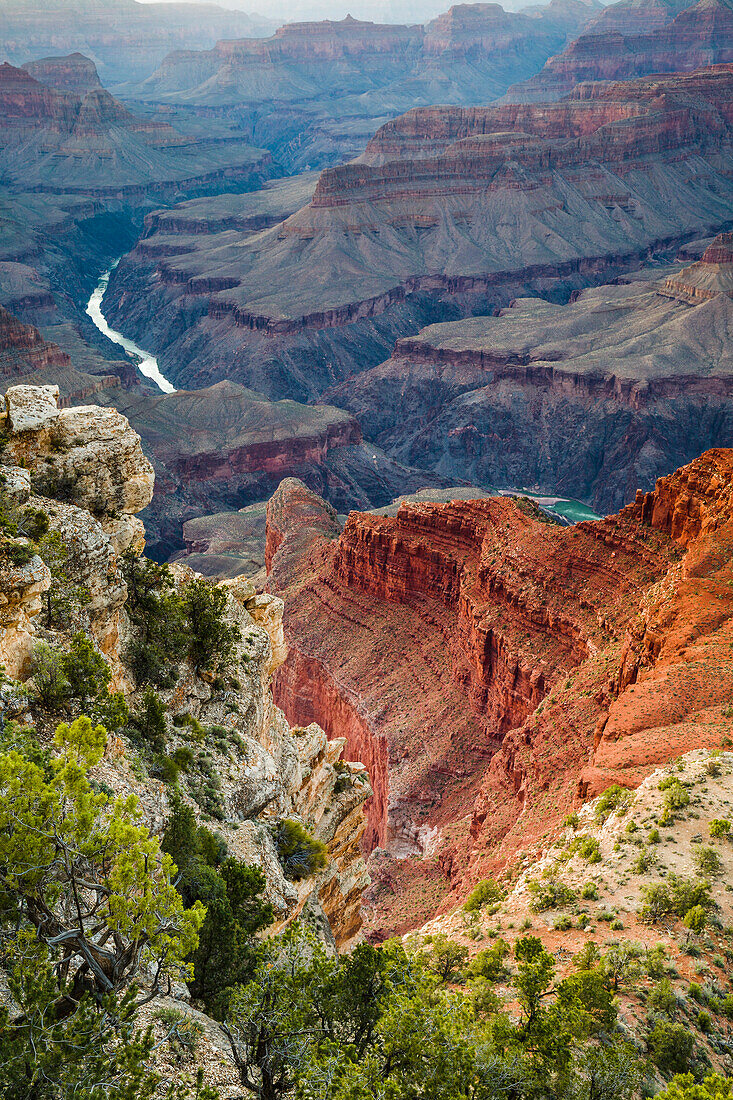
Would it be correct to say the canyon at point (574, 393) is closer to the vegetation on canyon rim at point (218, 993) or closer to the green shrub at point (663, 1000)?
the green shrub at point (663, 1000)

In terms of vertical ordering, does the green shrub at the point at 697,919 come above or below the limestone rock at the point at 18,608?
below

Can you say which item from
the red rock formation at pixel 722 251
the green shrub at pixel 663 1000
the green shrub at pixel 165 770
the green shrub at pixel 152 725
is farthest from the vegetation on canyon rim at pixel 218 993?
the red rock formation at pixel 722 251

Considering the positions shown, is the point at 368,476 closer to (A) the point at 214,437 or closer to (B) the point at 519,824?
(A) the point at 214,437

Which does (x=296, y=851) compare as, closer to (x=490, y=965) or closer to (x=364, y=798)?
(x=490, y=965)

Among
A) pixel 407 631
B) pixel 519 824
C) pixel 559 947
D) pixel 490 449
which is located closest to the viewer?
pixel 559 947

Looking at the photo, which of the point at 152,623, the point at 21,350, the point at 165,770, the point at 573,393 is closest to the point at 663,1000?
the point at 165,770

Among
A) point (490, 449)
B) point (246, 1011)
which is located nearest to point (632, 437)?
point (490, 449)
